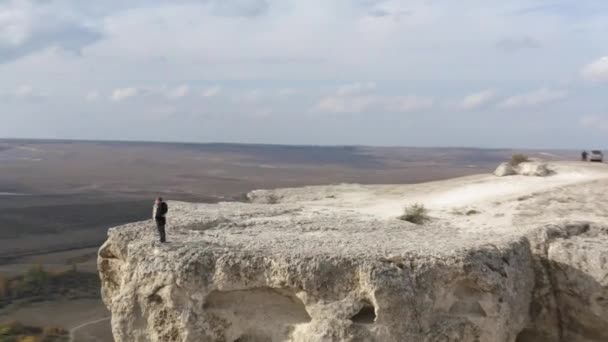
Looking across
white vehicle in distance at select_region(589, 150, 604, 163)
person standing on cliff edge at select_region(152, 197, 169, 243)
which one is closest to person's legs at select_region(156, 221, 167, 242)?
person standing on cliff edge at select_region(152, 197, 169, 243)

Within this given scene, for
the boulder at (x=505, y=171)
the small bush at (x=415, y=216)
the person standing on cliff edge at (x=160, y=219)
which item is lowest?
the small bush at (x=415, y=216)

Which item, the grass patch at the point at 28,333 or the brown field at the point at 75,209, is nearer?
the grass patch at the point at 28,333

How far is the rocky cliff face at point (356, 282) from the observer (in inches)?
428

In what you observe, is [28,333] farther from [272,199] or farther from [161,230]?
[161,230]

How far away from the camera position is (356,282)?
10961 mm

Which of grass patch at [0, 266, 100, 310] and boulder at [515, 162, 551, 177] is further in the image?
grass patch at [0, 266, 100, 310]

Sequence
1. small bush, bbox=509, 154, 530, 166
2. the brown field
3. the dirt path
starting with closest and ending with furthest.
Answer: the dirt path
the brown field
small bush, bbox=509, 154, 530, 166

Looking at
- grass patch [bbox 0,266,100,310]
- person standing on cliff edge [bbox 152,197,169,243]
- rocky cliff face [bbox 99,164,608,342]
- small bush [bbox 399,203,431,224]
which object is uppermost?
person standing on cliff edge [bbox 152,197,169,243]

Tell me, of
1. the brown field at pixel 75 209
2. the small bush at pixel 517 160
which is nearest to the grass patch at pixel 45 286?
the brown field at pixel 75 209

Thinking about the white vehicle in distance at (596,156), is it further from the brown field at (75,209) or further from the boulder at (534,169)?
the brown field at (75,209)

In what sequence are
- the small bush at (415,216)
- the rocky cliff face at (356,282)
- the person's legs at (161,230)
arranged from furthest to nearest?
the small bush at (415,216), the person's legs at (161,230), the rocky cliff face at (356,282)

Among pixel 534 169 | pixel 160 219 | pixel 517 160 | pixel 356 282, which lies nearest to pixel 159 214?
pixel 160 219

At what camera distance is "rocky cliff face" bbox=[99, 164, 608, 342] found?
428 inches

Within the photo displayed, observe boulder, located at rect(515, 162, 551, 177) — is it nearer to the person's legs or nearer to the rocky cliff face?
the rocky cliff face
